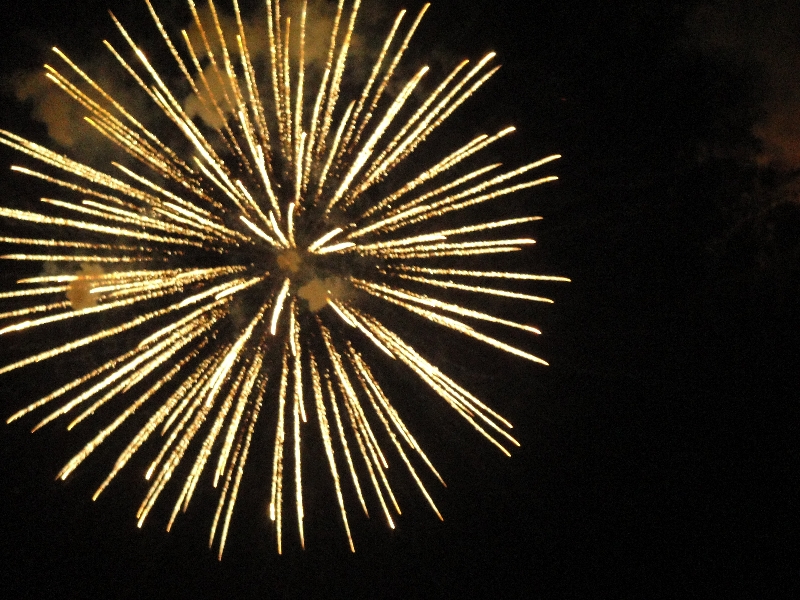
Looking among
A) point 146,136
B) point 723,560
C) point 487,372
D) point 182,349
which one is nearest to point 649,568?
point 723,560

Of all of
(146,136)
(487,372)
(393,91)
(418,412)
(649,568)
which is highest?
(393,91)

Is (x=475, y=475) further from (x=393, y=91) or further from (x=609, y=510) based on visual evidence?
(x=393, y=91)

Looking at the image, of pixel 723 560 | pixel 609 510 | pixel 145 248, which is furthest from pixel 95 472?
pixel 723 560

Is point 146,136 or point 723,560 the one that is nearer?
point 146,136

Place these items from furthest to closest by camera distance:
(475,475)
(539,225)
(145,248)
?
1. (475,475)
2. (539,225)
3. (145,248)

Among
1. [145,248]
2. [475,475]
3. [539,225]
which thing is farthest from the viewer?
[475,475]

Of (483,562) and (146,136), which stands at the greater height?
(146,136)

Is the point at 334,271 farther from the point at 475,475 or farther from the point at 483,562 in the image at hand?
the point at 483,562
